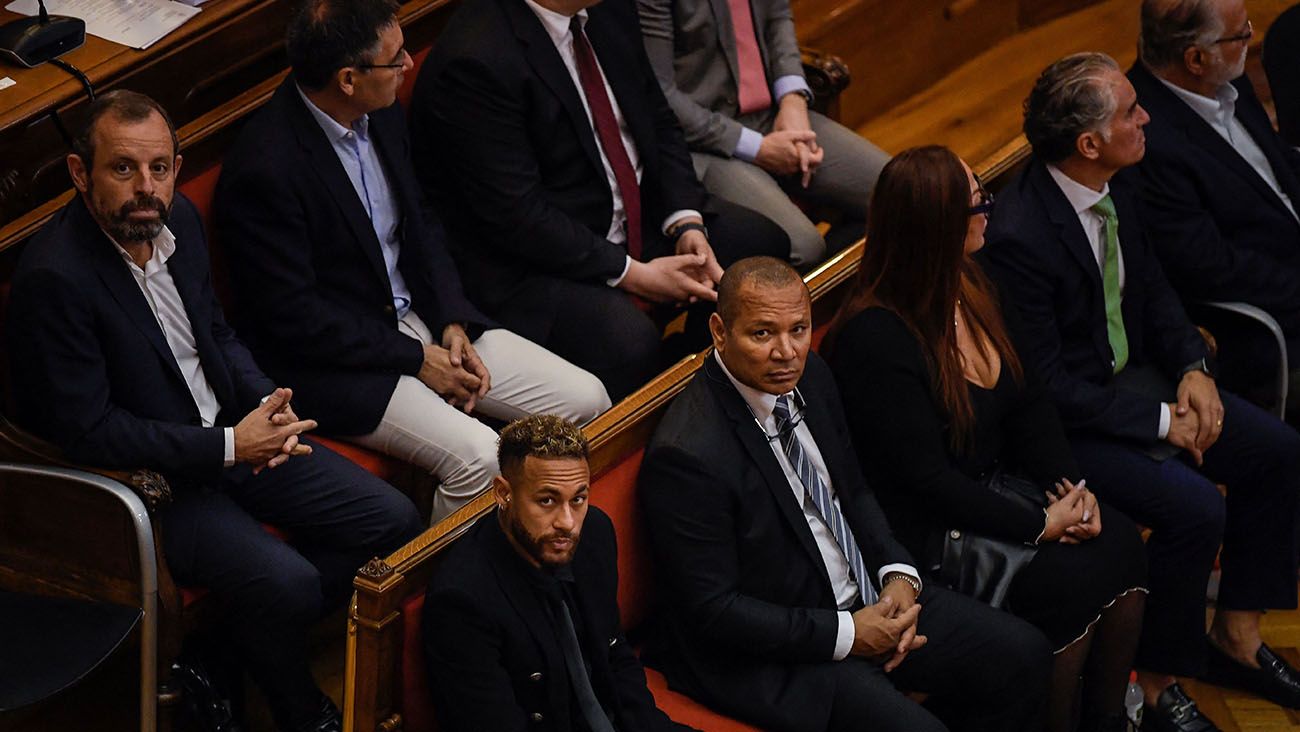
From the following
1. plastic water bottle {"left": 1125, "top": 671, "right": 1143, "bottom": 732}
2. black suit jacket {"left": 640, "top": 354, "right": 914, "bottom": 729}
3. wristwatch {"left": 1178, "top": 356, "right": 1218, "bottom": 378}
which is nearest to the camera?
black suit jacket {"left": 640, "top": 354, "right": 914, "bottom": 729}

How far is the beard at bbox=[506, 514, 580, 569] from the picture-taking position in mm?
2012

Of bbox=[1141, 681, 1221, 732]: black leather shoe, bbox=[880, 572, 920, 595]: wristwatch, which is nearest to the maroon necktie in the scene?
bbox=[880, 572, 920, 595]: wristwatch

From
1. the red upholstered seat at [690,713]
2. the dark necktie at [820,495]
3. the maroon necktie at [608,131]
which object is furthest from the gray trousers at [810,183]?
the red upholstered seat at [690,713]

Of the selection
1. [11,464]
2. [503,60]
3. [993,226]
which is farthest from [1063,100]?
[11,464]

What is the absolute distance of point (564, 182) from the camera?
9.38ft

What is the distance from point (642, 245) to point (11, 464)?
113 cm

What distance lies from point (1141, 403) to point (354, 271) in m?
1.28

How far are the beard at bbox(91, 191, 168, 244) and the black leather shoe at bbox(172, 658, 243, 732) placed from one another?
0.60 m

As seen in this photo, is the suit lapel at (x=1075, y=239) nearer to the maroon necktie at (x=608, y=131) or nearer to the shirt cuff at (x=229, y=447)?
the maroon necktie at (x=608, y=131)

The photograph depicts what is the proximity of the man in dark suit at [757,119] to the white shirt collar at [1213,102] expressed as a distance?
0.54 metres

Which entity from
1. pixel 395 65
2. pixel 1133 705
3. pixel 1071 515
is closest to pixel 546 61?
pixel 395 65

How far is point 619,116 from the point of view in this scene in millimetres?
2938

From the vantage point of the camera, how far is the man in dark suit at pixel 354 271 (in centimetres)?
251

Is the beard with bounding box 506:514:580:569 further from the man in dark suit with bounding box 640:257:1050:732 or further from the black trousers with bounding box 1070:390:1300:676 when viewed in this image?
the black trousers with bounding box 1070:390:1300:676
